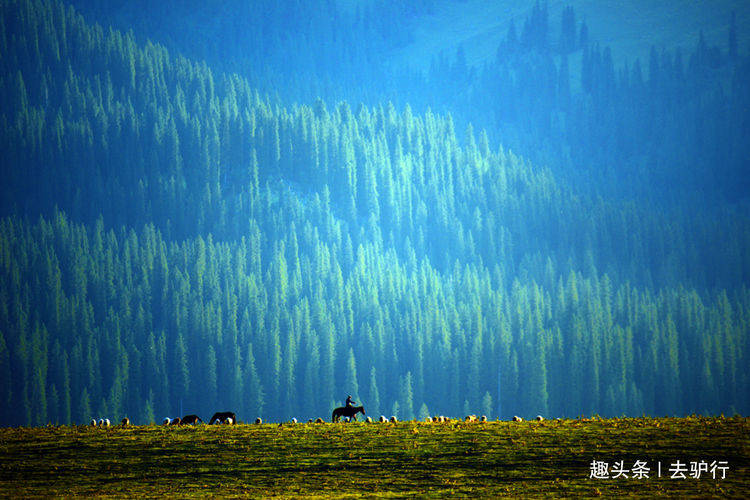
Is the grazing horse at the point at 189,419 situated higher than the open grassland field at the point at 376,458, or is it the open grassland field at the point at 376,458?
the grazing horse at the point at 189,419

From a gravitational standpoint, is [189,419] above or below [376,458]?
above

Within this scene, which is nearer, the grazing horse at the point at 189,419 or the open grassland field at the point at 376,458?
the open grassland field at the point at 376,458

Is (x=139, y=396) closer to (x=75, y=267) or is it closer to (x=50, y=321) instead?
(x=50, y=321)

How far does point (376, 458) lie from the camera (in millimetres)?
41938

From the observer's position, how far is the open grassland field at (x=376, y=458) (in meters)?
37.5

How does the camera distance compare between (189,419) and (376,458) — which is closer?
(376,458)

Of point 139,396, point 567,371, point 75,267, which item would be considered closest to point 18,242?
point 75,267

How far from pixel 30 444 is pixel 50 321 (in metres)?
144

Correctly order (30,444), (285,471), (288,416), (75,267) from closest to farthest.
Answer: (285,471)
(30,444)
(288,416)
(75,267)

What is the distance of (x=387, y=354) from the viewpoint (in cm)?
19088

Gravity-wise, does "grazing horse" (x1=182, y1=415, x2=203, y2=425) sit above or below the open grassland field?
above

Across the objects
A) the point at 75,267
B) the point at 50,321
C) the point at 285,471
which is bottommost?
the point at 285,471

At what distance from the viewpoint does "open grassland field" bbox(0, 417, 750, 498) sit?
37.5 m

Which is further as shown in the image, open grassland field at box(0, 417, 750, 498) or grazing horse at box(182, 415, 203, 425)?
grazing horse at box(182, 415, 203, 425)
